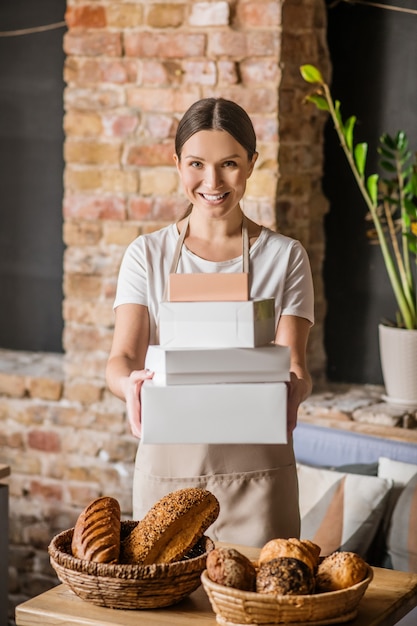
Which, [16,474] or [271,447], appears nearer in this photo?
[271,447]

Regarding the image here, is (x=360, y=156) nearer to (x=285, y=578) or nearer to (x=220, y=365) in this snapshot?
(x=220, y=365)

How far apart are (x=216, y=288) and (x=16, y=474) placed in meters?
2.06

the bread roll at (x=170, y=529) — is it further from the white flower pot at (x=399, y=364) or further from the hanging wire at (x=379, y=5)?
the hanging wire at (x=379, y=5)

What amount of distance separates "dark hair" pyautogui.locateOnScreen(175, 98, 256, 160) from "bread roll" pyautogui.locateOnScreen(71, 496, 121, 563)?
764mm

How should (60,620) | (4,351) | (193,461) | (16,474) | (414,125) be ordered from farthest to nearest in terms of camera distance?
(4,351), (16,474), (414,125), (193,461), (60,620)

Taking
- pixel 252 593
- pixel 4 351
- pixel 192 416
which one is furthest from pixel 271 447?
pixel 4 351

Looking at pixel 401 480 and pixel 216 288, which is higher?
pixel 216 288

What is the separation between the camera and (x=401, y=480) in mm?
2760

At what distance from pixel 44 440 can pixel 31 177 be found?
3.30 feet

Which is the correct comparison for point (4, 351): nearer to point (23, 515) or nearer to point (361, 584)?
point (23, 515)

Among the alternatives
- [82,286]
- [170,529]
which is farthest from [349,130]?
[170,529]

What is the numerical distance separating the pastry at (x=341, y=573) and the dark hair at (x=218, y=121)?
2.79 ft

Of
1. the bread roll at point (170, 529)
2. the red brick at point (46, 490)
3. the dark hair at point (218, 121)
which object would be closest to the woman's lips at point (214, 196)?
the dark hair at point (218, 121)

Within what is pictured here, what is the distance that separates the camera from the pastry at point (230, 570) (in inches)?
57.4
